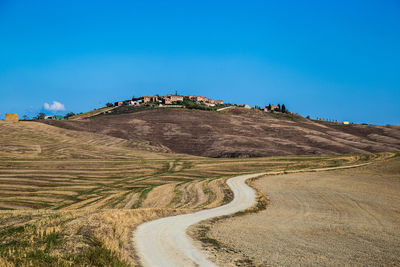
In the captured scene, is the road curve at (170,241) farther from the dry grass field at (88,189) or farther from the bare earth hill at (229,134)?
the bare earth hill at (229,134)

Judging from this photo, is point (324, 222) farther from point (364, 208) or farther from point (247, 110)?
point (247, 110)

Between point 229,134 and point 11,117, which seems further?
point 229,134

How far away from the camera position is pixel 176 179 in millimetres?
67812

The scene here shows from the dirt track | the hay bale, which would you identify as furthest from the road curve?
the hay bale

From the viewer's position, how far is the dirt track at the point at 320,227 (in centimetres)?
1792

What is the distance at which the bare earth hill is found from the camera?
→ 11500 centimetres

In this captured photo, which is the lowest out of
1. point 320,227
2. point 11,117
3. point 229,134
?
point 320,227

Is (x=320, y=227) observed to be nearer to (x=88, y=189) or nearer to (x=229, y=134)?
(x=88, y=189)

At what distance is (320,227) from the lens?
26484mm

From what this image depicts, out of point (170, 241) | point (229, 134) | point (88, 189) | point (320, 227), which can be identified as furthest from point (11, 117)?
point (320, 227)

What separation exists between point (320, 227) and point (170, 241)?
42.6 feet

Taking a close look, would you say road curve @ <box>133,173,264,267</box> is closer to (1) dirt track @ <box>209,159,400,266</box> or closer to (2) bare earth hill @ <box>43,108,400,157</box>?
(1) dirt track @ <box>209,159,400,266</box>

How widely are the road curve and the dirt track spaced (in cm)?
178

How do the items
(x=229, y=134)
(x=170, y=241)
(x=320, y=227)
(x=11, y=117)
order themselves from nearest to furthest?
(x=170, y=241) < (x=320, y=227) < (x=11, y=117) < (x=229, y=134)
